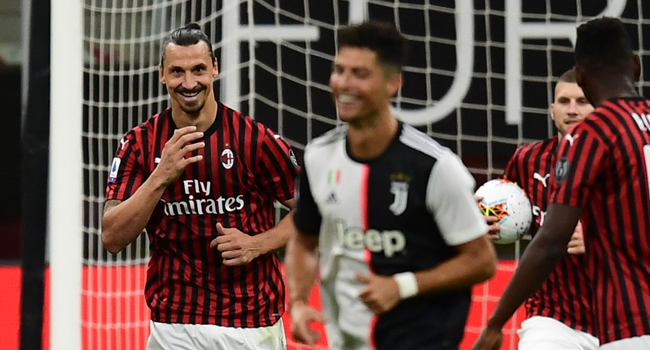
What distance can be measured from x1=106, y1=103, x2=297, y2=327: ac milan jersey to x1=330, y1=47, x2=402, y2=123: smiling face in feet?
3.91

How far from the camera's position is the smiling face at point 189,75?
13.2ft

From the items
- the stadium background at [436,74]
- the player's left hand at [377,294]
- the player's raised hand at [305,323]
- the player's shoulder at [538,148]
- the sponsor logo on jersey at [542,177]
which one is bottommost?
the player's raised hand at [305,323]

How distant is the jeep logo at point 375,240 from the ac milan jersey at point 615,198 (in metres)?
0.43

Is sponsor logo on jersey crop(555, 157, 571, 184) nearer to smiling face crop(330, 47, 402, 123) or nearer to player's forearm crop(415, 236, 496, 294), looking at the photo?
player's forearm crop(415, 236, 496, 294)

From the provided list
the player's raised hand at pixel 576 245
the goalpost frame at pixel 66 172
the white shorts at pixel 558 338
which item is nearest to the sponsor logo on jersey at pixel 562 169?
the player's raised hand at pixel 576 245

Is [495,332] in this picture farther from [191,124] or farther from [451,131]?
[451,131]

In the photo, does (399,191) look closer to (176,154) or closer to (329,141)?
(329,141)

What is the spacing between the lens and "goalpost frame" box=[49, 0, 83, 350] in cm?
484

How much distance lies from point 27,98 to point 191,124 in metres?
1.05

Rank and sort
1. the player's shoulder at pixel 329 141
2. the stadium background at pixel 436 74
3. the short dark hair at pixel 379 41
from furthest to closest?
the stadium background at pixel 436 74 → the player's shoulder at pixel 329 141 → the short dark hair at pixel 379 41

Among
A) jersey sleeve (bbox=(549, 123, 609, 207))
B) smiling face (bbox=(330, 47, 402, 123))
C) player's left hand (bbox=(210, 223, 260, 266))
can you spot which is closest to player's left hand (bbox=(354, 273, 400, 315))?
smiling face (bbox=(330, 47, 402, 123))

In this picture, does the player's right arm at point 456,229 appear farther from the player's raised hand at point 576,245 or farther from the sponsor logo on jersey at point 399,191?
the player's raised hand at point 576,245

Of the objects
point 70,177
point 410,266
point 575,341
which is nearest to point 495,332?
point 410,266

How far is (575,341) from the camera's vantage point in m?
4.30
